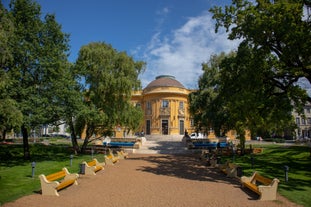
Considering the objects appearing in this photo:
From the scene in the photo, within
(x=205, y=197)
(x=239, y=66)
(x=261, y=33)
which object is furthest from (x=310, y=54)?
(x=205, y=197)

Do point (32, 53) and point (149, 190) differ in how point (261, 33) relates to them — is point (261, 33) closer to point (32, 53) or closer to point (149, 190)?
point (149, 190)

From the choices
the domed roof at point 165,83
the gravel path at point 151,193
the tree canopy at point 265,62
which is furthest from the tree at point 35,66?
the domed roof at point 165,83

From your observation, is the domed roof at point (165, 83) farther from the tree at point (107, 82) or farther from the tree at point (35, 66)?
the tree at point (35, 66)

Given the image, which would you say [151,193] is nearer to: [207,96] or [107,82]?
[107,82]

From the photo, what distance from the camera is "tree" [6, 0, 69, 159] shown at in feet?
52.3

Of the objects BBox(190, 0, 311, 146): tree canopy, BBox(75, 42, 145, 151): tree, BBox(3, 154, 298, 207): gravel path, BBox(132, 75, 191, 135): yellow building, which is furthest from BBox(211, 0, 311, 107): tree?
BBox(132, 75, 191, 135): yellow building

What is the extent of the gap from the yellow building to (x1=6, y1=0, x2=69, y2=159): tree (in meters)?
27.8

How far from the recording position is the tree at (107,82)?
2189cm

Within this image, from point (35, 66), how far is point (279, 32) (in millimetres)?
14931

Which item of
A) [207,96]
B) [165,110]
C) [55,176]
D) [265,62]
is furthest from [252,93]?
[165,110]

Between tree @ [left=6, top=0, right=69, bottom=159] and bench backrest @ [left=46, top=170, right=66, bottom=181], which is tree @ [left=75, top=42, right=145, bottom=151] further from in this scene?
bench backrest @ [left=46, top=170, right=66, bottom=181]

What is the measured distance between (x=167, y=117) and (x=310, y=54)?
34059 millimetres

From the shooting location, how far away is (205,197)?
8.59 m

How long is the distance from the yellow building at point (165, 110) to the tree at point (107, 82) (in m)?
21.8
